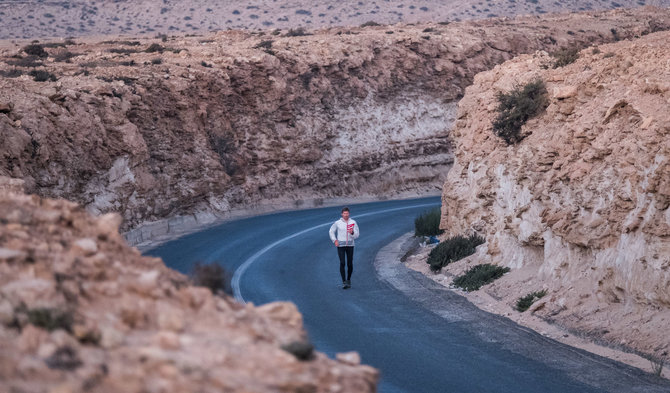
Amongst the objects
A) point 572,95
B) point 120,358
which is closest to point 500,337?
point 572,95

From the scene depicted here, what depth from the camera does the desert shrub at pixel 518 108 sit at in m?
16.2

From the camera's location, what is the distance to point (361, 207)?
31.2 metres

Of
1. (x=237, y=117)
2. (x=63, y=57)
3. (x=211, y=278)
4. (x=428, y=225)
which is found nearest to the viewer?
(x=211, y=278)

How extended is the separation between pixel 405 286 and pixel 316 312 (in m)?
3.22

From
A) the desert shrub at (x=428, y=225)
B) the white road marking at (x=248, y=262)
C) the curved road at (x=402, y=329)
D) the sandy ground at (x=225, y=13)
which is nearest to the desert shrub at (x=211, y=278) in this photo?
the curved road at (x=402, y=329)

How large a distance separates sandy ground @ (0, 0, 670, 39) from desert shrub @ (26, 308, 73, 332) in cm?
7063

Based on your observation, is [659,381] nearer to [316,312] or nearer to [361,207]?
[316,312]

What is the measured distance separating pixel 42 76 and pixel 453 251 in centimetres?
1501

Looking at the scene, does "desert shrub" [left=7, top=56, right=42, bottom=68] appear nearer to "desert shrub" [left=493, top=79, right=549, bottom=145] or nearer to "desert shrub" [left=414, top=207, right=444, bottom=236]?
"desert shrub" [left=414, top=207, right=444, bottom=236]

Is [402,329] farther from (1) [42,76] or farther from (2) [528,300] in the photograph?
(1) [42,76]

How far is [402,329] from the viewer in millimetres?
11328

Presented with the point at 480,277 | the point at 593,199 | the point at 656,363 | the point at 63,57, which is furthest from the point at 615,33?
the point at 656,363

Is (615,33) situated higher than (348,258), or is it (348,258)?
(615,33)

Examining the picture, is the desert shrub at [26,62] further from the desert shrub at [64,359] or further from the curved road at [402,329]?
the desert shrub at [64,359]
